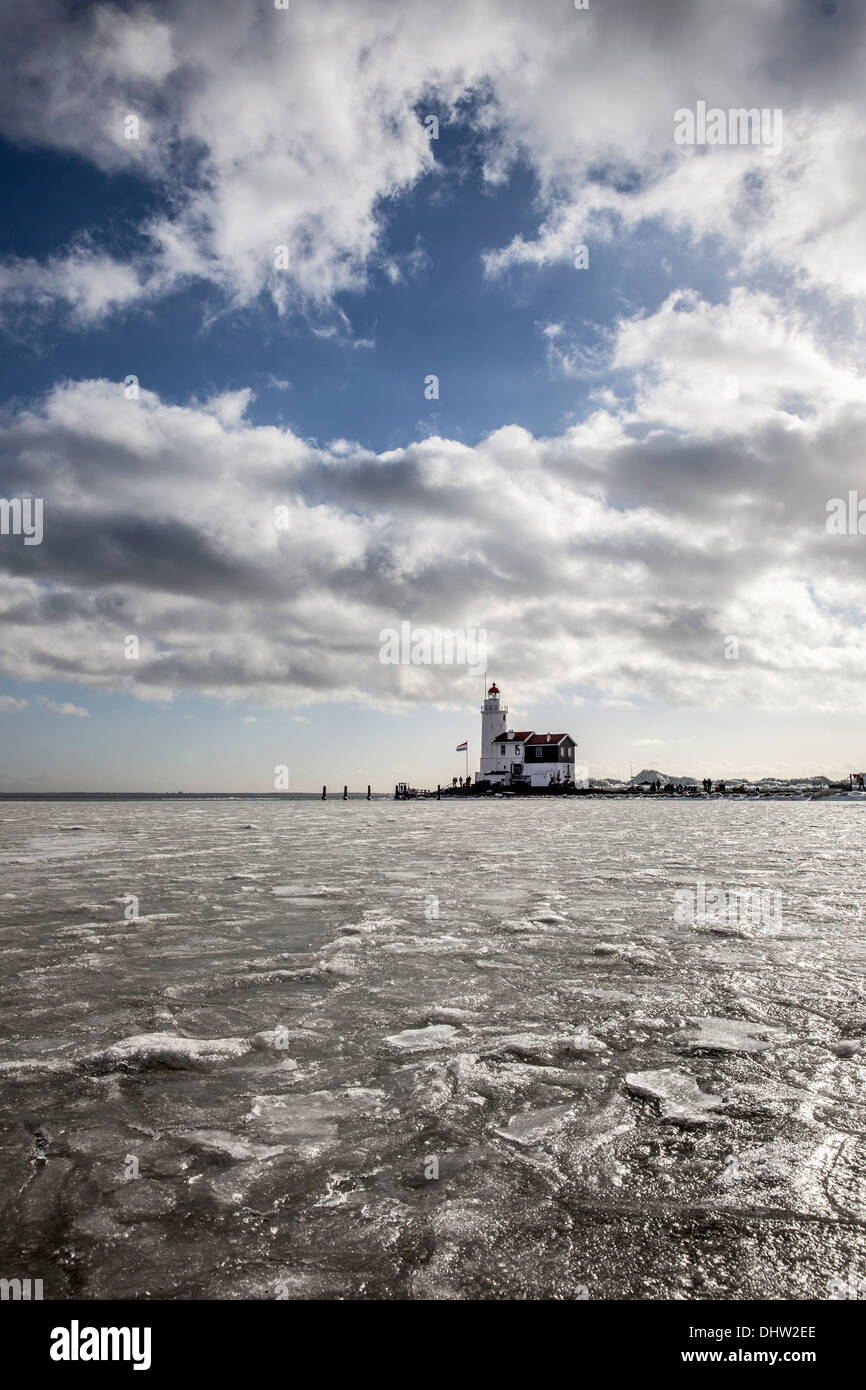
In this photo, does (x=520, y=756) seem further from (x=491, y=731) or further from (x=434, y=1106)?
(x=434, y=1106)

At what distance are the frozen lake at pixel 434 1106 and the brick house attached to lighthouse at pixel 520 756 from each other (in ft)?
304

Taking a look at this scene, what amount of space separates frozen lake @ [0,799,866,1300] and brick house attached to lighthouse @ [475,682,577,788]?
9257 centimetres

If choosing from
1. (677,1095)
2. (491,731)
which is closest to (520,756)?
(491,731)

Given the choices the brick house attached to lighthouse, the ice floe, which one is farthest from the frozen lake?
the brick house attached to lighthouse

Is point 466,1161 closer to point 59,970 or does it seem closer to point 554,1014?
point 554,1014

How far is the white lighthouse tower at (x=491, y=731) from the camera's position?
103375mm

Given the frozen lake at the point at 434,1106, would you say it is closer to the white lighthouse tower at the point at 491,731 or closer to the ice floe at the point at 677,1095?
the ice floe at the point at 677,1095

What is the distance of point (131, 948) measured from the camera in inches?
295

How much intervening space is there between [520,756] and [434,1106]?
324 feet

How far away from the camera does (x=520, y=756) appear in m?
102

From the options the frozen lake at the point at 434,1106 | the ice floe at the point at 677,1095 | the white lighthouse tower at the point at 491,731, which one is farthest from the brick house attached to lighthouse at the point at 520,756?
the ice floe at the point at 677,1095

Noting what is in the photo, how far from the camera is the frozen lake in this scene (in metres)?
2.58
